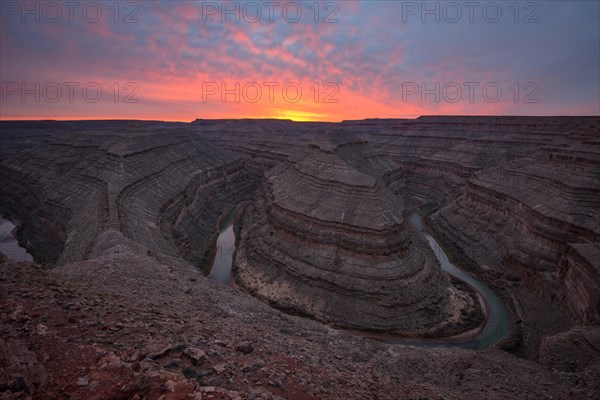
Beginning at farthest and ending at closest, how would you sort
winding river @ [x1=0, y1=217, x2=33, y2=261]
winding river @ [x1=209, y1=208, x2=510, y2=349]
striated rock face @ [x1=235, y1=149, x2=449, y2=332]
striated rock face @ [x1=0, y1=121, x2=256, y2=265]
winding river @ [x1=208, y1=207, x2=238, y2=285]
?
winding river @ [x1=0, y1=217, x2=33, y2=261]
winding river @ [x1=208, y1=207, x2=238, y2=285]
striated rock face @ [x1=0, y1=121, x2=256, y2=265]
striated rock face @ [x1=235, y1=149, x2=449, y2=332]
winding river @ [x1=209, y1=208, x2=510, y2=349]

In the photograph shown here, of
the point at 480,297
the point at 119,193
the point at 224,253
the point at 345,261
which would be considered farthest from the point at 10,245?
the point at 480,297

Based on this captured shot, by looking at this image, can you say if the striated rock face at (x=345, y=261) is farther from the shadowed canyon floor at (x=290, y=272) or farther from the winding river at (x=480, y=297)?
the winding river at (x=480, y=297)

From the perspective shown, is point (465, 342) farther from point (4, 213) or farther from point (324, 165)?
point (4, 213)

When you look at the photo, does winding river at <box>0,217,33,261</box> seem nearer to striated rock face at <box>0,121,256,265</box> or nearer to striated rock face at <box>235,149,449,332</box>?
striated rock face at <box>0,121,256,265</box>

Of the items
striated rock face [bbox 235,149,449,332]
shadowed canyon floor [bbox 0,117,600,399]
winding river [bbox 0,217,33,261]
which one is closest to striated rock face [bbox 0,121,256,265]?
shadowed canyon floor [bbox 0,117,600,399]

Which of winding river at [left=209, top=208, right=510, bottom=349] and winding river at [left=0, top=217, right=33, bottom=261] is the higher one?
winding river at [left=0, top=217, right=33, bottom=261]

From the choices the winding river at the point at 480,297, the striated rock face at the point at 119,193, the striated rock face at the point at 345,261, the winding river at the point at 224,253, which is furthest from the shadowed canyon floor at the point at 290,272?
the winding river at the point at 224,253
